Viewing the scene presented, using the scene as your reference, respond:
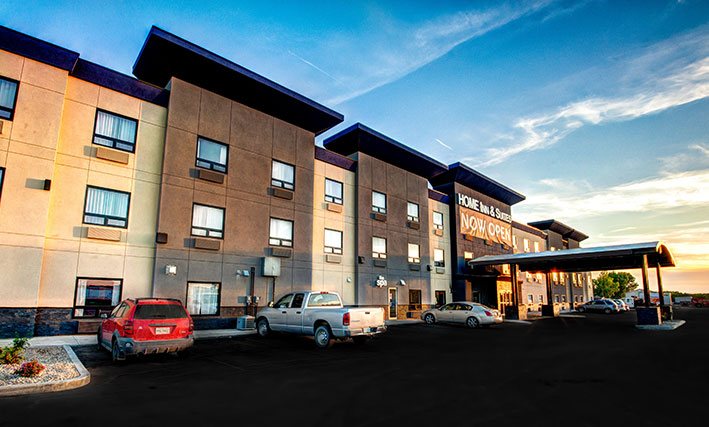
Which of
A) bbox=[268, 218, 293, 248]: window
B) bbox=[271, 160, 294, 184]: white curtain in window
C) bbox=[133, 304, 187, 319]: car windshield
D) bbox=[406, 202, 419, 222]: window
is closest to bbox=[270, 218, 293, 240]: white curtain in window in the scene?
bbox=[268, 218, 293, 248]: window

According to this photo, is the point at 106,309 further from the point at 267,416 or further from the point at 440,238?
the point at 440,238

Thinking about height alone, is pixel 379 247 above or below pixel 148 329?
above

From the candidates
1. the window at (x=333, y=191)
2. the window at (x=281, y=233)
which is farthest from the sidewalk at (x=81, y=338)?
the window at (x=333, y=191)

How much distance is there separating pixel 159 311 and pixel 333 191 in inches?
601

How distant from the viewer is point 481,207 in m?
38.6

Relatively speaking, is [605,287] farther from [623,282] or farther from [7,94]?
[7,94]

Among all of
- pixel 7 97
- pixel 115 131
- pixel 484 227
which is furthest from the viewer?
pixel 484 227

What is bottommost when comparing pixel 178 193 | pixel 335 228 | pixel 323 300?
pixel 323 300

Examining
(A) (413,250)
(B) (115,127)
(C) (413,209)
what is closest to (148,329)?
(B) (115,127)

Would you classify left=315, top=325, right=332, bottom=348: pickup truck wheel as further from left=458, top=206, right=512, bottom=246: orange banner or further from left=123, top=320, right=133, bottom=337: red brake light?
left=458, top=206, right=512, bottom=246: orange banner

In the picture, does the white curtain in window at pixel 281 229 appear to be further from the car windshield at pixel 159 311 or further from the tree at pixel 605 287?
the tree at pixel 605 287

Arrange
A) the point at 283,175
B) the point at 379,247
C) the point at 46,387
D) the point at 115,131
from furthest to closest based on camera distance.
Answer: the point at 379,247 < the point at 283,175 < the point at 115,131 < the point at 46,387

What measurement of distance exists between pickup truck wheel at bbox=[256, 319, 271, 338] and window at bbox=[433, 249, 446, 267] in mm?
18515

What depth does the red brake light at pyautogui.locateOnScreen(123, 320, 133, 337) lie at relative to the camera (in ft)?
33.3
